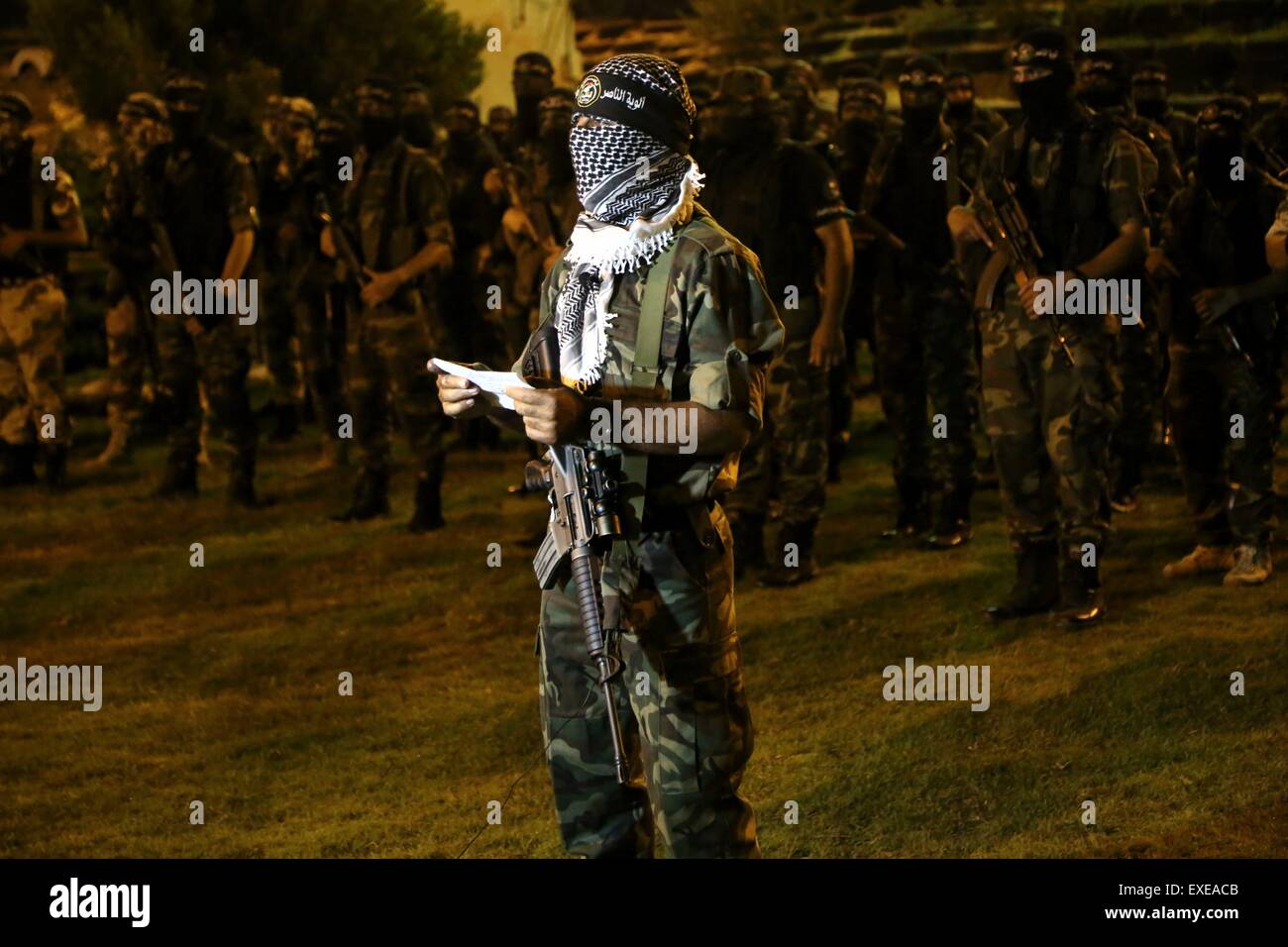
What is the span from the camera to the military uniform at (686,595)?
3.64m

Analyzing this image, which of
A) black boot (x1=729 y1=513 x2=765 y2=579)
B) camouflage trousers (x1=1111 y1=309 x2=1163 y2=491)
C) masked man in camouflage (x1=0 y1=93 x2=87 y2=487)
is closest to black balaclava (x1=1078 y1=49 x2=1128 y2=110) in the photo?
camouflage trousers (x1=1111 y1=309 x2=1163 y2=491)

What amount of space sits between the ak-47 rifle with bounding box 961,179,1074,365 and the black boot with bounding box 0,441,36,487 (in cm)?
687

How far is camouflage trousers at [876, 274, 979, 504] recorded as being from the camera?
8703mm

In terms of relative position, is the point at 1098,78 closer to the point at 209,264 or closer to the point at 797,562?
the point at 797,562

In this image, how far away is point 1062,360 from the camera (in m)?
6.80

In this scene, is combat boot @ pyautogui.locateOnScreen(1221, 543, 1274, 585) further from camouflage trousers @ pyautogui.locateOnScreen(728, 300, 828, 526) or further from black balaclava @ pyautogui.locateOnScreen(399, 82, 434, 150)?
black balaclava @ pyautogui.locateOnScreen(399, 82, 434, 150)

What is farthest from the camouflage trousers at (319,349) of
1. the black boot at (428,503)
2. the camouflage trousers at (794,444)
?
the camouflage trousers at (794,444)

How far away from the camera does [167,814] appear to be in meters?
5.70

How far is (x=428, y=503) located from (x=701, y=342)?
613 centimetres

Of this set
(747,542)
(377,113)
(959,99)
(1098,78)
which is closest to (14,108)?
(377,113)

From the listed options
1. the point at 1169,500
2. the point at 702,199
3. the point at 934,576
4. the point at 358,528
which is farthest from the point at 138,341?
the point at 1169,500

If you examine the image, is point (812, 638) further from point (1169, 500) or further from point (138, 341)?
point (138, 341)
